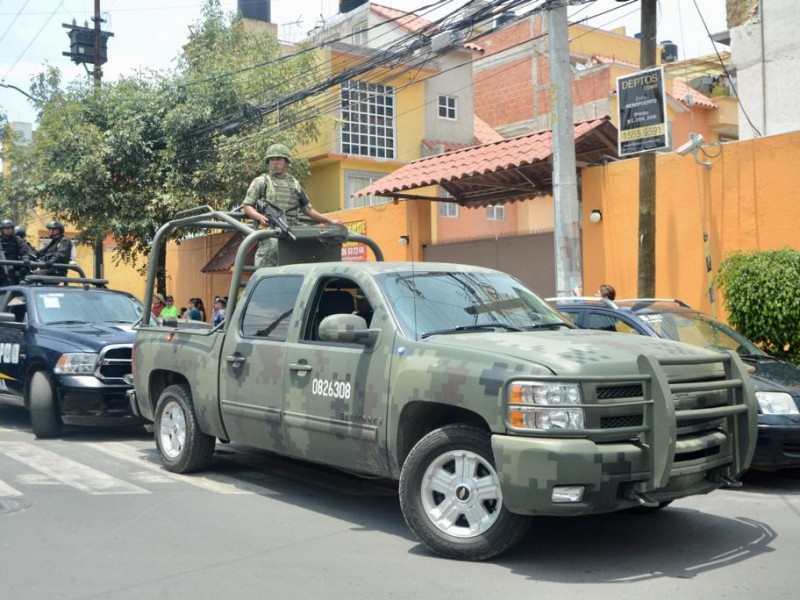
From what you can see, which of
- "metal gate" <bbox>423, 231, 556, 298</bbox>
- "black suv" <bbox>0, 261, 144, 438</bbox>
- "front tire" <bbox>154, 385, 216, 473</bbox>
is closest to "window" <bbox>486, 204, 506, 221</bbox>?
"metal gate" <bbox>423, 231, 556, 298</bbox>

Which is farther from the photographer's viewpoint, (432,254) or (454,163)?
(432,254)

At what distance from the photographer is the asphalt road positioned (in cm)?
474

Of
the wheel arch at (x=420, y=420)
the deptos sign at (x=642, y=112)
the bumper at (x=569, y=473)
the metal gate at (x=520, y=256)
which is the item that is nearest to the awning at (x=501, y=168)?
the metal gate at (x=520, y=256)

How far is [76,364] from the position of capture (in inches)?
381

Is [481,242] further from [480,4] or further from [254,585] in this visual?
[254,585]

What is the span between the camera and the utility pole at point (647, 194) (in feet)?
38.1

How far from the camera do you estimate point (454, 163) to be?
50.2ft

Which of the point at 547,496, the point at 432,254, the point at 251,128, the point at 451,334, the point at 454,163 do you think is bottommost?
the point at 547,496

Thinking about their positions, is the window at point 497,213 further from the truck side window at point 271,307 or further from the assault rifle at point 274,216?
the truck side window at point 271,307

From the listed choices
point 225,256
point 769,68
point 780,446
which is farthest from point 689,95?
point 780,446

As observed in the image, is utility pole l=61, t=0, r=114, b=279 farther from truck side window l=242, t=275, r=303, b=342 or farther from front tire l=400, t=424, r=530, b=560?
front tire l=400, t=424, r=530, b=560

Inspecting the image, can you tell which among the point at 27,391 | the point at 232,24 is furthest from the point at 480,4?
the point at 232,24

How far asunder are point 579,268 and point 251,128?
1347 cm

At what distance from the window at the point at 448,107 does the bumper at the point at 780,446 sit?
962 inches
